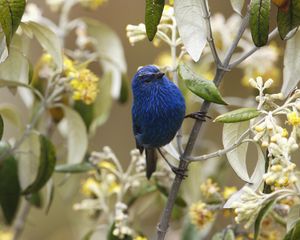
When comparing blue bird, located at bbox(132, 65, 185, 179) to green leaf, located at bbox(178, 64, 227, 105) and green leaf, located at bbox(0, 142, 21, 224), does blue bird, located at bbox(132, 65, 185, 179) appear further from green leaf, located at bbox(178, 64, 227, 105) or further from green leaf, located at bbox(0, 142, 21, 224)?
green leaf, located at bbox(0, 142, 21, 224)

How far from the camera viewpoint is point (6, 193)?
2443mm

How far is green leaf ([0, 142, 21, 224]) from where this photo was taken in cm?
244

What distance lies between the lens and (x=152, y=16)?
1727 millimetres

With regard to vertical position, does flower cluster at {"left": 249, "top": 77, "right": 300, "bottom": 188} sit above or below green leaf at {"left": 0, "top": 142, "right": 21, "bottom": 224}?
above

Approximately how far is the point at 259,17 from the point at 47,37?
72 centimetres

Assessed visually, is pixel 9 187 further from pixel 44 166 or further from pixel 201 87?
pixel 201 87

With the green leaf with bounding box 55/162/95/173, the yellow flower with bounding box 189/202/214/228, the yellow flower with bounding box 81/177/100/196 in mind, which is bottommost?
the yellow flower with bounding box 81/177/100/196

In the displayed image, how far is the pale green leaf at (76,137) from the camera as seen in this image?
230 centimetres

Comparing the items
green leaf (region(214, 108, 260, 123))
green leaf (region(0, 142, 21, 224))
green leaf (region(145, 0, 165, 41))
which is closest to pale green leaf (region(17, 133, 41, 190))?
green leaf (region(0, 142, 21, 224))

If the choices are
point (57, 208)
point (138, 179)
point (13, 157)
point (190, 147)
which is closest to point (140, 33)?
point (190, 147)

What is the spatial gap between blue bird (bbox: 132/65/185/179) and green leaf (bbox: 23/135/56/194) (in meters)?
0.30

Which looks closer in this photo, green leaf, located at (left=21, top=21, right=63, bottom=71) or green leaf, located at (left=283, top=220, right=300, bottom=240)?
green leaf, located at (left=283, top=220, right=300, bottom=240)

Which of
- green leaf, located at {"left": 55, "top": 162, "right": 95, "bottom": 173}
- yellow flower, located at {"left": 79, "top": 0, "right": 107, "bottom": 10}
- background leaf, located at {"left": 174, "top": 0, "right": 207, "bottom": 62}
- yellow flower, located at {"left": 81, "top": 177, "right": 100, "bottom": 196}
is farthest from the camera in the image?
yellow flower, located at {"left": 79, "top": 0, "right": 107, "bottom": 10}

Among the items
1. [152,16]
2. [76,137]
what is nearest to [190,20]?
[152,16]
